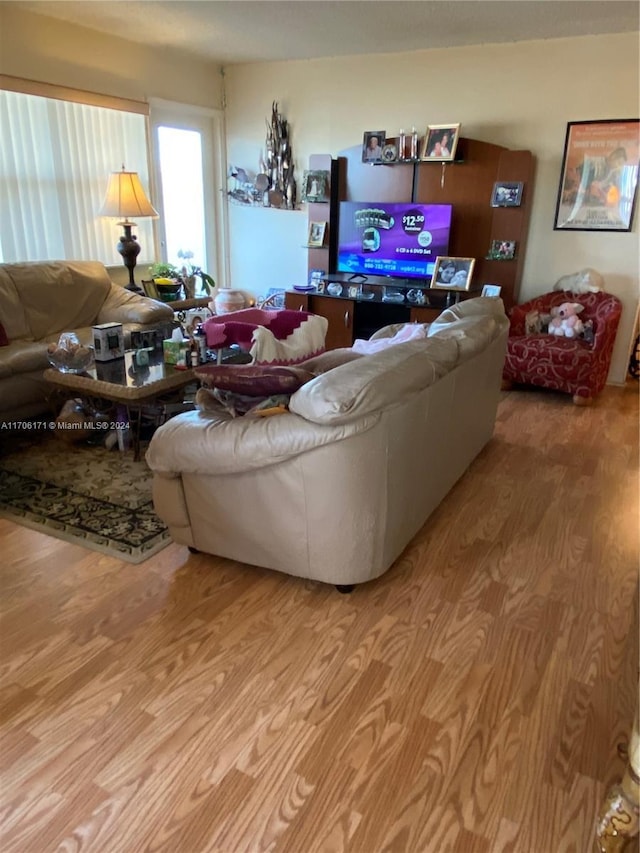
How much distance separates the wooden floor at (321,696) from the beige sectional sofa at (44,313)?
1.14m

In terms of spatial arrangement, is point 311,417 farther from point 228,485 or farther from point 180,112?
point 180,112

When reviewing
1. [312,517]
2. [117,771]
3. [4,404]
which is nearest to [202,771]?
[117,771]

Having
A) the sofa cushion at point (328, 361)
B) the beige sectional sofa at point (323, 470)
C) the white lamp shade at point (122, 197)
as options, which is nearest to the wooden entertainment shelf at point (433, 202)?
the white lamp shade at point (122, 197)

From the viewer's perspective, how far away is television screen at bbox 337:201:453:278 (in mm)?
4906

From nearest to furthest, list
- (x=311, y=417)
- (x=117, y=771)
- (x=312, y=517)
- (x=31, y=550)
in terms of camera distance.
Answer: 1. (x=117, y=771)
2. (x=311, y=417)
3. (x=312, y=517)
4. (x=31, y=550)

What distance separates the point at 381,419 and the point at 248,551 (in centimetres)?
71

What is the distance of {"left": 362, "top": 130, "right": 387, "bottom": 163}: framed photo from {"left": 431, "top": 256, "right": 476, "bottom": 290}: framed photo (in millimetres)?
993

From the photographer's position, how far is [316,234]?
5.45 m

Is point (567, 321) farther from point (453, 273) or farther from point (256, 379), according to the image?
point (256, 379)

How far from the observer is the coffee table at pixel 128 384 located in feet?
9.62

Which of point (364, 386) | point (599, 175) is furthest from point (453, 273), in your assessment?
point (364, 386)

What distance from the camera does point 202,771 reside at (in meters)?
1.51

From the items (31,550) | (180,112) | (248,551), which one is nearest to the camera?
(248,551)

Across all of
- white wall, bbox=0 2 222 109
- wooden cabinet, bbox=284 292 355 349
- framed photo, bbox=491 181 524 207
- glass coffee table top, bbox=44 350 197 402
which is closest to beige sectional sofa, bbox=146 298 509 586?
glass coffee table top, bbox=44 350 197 402
